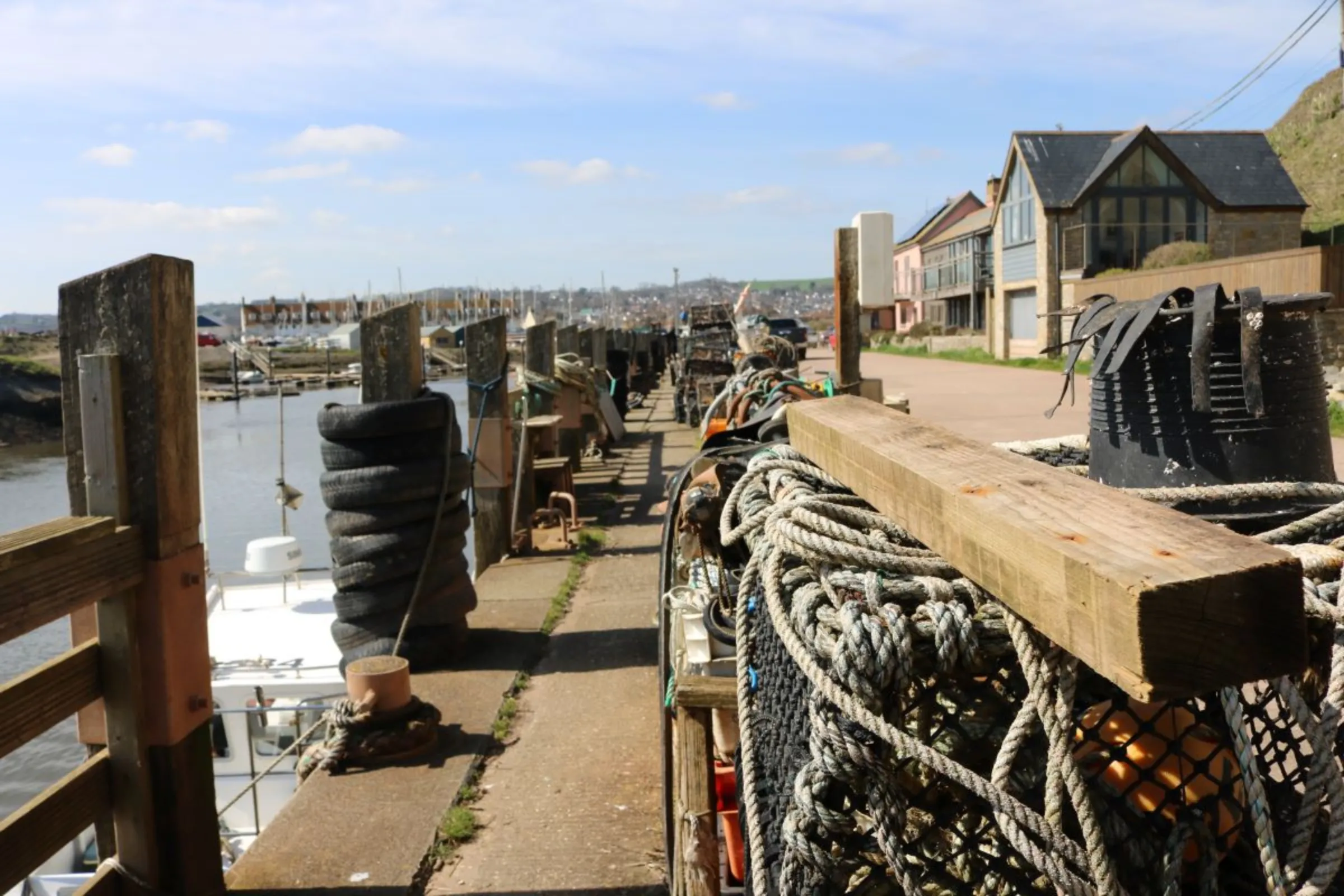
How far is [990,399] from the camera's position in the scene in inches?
774

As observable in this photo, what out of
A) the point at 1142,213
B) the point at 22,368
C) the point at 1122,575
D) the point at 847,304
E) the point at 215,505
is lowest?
the point at 215,505

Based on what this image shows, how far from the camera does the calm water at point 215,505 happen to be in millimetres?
12016

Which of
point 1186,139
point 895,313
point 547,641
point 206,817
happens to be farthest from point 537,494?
point 895,313

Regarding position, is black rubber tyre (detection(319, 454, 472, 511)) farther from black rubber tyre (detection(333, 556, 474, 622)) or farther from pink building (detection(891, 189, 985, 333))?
pink building (detection(891, 189, 985, 333))

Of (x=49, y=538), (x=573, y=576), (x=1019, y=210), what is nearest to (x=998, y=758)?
(x=49, y=538)

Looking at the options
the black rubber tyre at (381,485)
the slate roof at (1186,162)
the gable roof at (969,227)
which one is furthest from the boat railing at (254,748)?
the gable roof at (969,227)

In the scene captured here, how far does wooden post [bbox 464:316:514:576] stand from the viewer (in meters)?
8.66

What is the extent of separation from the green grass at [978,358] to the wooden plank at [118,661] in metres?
16.9

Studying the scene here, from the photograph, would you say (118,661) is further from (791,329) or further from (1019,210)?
(791,329)

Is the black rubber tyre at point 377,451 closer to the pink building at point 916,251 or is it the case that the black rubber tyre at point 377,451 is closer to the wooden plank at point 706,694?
the wooden plank at point 706,694

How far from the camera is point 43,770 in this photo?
11703mm

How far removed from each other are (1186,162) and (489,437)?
3466 cm

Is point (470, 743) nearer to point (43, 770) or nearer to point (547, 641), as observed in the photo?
point (547, 641)

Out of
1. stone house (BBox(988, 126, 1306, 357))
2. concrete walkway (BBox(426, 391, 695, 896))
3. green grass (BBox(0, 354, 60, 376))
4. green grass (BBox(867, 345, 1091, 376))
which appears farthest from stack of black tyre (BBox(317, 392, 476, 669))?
green grass (BBox(0, 354, 60, 376))
